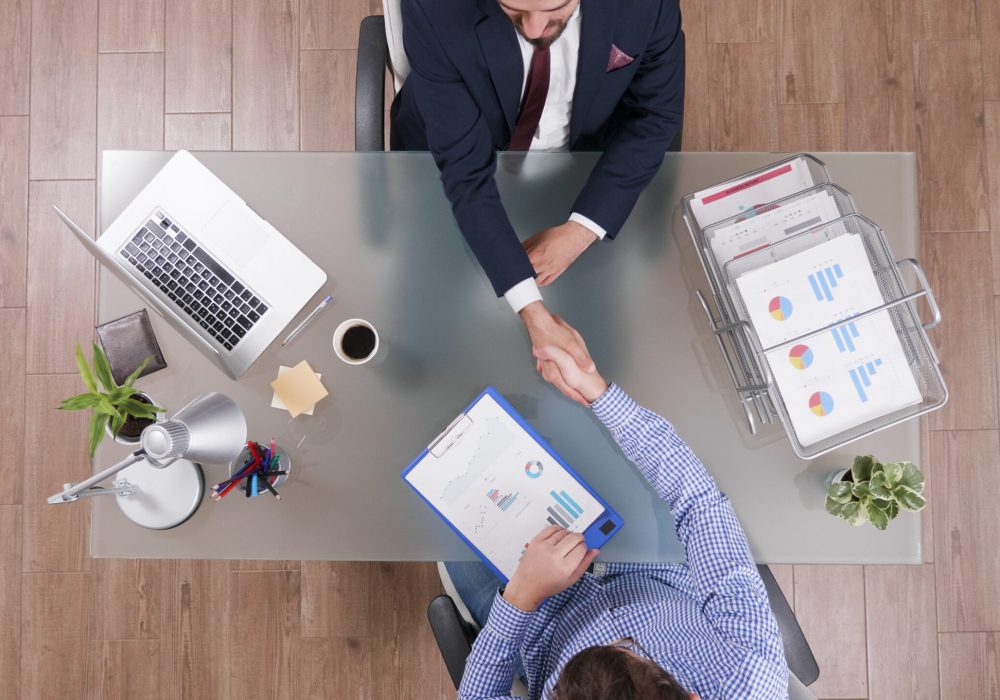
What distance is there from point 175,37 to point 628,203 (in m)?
1.70

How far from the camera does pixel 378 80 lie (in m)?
1.36

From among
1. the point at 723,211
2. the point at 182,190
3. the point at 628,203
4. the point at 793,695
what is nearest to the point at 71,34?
the point at 182,190

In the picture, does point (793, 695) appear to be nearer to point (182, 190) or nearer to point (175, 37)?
point (182, 190)

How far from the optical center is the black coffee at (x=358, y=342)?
1.23 meters

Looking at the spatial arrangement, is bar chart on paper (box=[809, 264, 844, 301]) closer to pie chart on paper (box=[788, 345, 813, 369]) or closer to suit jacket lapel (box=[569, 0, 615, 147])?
pie chart on paper (box=[788, 345, 813, 369])

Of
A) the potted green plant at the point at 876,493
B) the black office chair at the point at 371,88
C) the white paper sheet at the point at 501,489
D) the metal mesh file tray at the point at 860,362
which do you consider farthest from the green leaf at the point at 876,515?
the black office chair at the point at 371,88

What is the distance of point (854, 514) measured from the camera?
1148mm

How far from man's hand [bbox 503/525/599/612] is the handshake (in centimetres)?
24

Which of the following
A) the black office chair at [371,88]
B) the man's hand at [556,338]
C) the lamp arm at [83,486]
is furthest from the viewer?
the black office chair at [371,88]

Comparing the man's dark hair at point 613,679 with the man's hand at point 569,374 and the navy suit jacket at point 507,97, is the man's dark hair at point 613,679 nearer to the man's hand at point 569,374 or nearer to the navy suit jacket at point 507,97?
the man's hand at point 569,374

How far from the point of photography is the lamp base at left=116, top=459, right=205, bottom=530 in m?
1.18

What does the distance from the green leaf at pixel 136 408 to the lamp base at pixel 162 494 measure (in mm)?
123

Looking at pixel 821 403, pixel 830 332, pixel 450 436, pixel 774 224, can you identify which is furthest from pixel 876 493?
pixel 450 436

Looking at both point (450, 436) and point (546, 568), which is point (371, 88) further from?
point (546, 568)
